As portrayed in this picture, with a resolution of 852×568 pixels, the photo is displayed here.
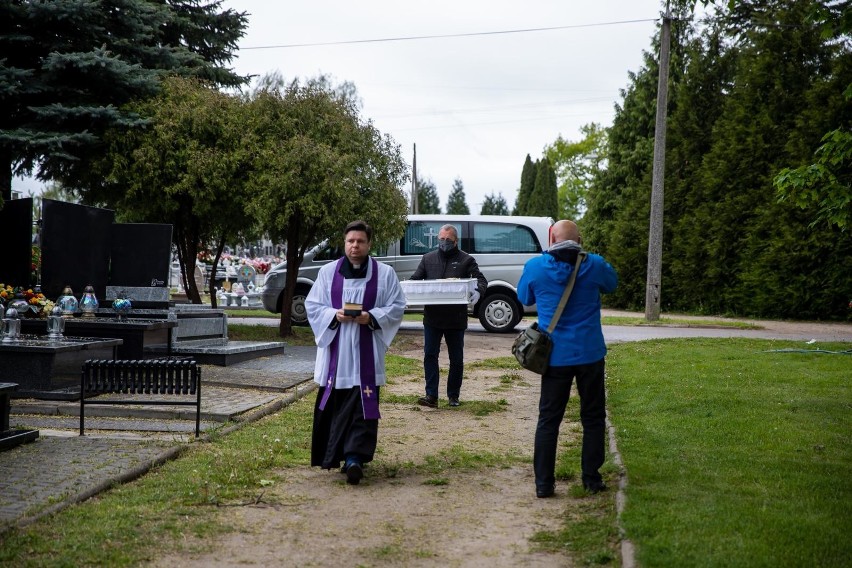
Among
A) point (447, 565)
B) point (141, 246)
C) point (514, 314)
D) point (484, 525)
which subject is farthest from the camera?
point (514, 314)

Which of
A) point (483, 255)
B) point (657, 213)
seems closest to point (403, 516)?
point (483, 255)

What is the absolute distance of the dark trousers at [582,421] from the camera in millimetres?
5980

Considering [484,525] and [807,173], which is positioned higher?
[807,173]

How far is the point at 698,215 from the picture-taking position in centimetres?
2622

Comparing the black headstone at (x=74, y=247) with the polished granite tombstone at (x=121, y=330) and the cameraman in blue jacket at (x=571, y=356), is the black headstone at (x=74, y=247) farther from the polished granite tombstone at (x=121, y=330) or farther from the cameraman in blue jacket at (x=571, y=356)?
the cameraman in blue jacket at (x=571, y=356)

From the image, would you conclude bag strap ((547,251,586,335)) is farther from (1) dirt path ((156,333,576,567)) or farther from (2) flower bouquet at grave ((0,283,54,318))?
(2) flower bouquet at grave ((0,283,54,318))

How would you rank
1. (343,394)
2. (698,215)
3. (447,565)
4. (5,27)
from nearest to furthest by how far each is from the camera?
(447,565), (343,394), (5,27), (698,215)

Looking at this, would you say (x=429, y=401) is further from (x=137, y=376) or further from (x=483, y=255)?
(x=483, y=255)

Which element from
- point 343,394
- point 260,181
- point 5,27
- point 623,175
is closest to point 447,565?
point 343,394

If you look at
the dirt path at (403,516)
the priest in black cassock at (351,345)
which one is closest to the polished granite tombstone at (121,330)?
the dirt path at (403,516)

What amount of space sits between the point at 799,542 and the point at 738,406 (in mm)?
4475

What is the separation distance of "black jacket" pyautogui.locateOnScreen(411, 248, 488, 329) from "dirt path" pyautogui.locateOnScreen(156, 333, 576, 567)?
175cm

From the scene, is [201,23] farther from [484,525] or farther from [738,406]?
[484,525]

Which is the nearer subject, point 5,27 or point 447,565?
point 447,565
